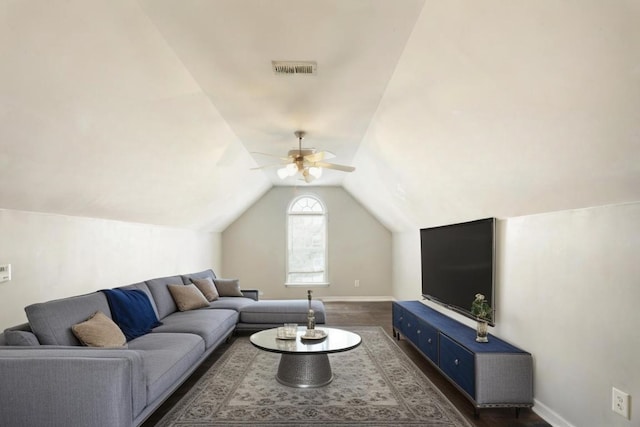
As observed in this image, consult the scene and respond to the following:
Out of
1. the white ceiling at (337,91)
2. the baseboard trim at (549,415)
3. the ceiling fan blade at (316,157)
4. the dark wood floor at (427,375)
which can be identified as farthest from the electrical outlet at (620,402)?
the ceiling fan blade at (316,157)

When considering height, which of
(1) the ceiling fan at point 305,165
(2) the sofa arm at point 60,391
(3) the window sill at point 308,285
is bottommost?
(3) the window sill at point 308,285

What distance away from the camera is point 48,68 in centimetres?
210

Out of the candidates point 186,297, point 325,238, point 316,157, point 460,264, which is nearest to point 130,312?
point 186,297

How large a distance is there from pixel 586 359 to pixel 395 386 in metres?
1.60

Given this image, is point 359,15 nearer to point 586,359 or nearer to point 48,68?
point 48,68

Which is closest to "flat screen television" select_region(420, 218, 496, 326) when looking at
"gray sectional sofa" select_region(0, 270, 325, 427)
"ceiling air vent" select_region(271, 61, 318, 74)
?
"ceiling air vent" select_region(271, 61, 318, 74)

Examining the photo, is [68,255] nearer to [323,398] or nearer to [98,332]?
[98,332]

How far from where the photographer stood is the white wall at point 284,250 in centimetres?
861

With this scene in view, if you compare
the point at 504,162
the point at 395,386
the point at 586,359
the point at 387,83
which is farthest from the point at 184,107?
the point at 586,359

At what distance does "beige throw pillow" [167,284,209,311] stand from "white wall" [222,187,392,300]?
332 centimetres

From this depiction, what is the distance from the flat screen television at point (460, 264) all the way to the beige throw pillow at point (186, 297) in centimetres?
290

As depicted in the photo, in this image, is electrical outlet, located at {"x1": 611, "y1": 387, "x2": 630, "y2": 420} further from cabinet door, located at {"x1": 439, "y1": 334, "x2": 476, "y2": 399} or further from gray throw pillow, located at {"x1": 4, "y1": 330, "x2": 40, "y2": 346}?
gray throw pillow, located at {"x1": 4, "y1": 330, "x2": 40, "y2": 346}

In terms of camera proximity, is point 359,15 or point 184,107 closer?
point 359,15

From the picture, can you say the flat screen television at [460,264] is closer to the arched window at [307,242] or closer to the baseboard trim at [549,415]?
the baseboard trim at [549,415]
